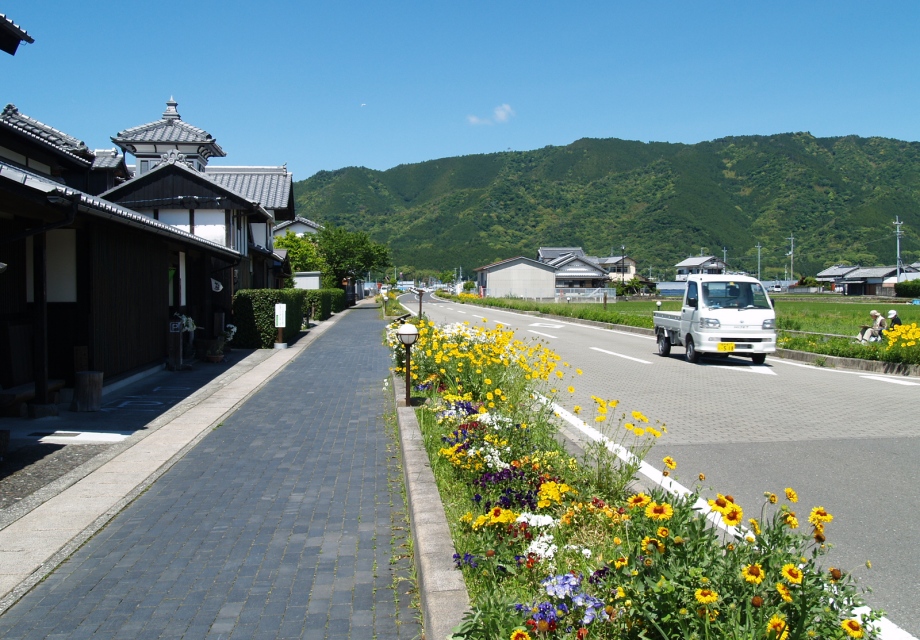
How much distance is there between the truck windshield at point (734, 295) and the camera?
1692cm

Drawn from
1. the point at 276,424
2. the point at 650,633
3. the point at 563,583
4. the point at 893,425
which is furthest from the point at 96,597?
the point at 893,425

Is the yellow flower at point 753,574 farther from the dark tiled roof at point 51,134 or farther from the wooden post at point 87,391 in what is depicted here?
the dark tiled roof at point 51,134

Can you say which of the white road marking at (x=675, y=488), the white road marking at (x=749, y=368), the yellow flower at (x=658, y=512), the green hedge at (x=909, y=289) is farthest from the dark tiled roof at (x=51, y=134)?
the green hedge at (x=909, y=289)

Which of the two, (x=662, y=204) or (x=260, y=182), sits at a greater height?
(x=662, y=204)

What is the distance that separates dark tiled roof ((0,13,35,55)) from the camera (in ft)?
29.4

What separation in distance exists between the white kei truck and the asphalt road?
0.49 meters

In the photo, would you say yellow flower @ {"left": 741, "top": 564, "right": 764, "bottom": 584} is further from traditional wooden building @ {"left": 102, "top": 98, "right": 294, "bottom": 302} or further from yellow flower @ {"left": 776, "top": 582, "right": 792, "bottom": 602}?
traditional wooden building @ {"left": 102, "top": 98, "right": 294, "bottom": 302}

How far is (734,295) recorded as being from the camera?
17.2 metres

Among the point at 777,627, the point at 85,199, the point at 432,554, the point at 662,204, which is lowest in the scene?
the point at 432,554

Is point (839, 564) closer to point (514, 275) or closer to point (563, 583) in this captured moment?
point (563, 583)

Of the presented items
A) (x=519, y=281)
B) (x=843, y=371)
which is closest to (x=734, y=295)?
(x=843, y=371)

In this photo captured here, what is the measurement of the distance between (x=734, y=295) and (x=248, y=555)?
14767 millimetres

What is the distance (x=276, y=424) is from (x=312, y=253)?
150 feet

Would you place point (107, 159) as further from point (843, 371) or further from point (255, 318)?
point (843, 371)
